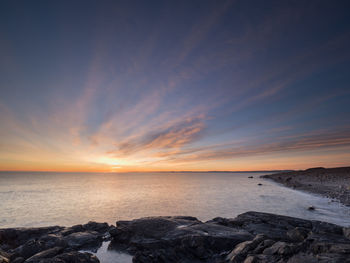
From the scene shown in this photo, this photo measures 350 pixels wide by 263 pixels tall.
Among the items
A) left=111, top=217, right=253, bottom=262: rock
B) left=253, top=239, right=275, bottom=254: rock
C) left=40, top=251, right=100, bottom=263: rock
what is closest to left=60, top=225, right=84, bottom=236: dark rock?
left=111, top=217, right=253, bottom=262: rock

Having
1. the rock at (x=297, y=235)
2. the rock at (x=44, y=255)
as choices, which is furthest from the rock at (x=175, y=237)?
the rock at (x=44, y=255)

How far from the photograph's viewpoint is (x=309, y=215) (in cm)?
2461

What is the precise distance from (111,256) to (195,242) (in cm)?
624

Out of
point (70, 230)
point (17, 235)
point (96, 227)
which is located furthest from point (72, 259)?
point (17, 235)

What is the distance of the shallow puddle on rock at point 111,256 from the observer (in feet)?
41.9

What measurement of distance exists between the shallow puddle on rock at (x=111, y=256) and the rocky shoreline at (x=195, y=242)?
1.85 ft

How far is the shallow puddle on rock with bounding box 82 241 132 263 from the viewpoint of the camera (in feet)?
41.9

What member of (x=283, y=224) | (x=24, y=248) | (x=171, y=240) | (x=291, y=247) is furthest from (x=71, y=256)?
(x=283, y=224)

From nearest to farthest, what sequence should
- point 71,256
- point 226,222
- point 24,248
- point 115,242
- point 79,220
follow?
1. point 71,256
2. point 24,248
3. point 115,242
4. point 226,222
5. point 79,220

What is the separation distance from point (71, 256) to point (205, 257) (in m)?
8.13

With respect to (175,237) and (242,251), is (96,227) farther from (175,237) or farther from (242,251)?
(242,251)

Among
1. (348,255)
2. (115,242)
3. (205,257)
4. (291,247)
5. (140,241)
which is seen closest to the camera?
(348,255)

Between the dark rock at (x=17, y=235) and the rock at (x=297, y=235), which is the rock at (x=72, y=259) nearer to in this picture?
the dark rock at (x=17, y=235)

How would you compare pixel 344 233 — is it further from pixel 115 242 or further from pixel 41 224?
pixel 41 224
